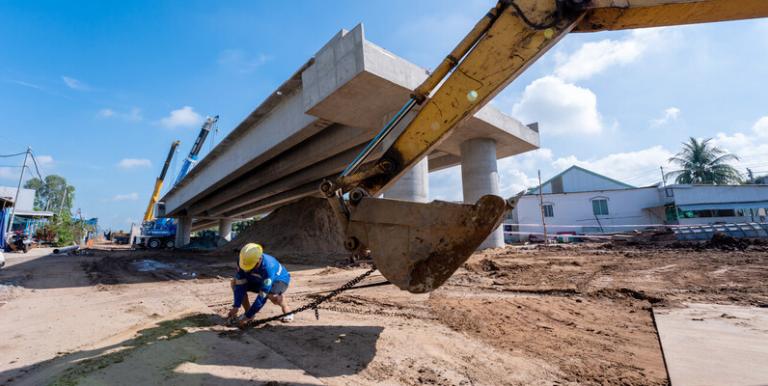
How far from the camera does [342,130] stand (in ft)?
41.0

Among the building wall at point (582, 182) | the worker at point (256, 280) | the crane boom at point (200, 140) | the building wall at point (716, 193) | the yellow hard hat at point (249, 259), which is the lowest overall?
the worker at point (256, 280)

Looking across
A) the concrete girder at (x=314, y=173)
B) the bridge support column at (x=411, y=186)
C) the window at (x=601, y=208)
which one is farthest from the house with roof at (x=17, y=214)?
the window at (x=601, y=208)

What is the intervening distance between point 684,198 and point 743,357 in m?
29.6

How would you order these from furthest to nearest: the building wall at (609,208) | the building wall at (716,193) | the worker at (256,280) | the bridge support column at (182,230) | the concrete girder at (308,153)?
the bridge support column at (182,230)
the building wall at (609,208)
the building wall at (716,193)
the concrete girder at (308,153)
the worker at (256,280)

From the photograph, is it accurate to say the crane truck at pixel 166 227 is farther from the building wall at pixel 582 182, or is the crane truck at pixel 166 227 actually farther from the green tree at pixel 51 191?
the green tree at pixel 51 191

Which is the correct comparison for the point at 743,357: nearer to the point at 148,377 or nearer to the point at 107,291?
the point at 148,377

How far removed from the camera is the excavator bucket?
2.51 metres

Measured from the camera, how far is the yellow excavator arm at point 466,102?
259cm

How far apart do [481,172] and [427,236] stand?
10507mm

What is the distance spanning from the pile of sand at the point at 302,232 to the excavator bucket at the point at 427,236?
12439 millimetres

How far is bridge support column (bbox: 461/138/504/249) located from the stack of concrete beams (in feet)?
0.12

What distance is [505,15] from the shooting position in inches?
115

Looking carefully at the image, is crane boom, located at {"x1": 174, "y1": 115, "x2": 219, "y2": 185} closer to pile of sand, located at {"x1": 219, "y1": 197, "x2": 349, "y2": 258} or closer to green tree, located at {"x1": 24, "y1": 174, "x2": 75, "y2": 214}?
pile of sand, located at {"x1": 219, "y1": 197, "x2": 349, "y2": 258}

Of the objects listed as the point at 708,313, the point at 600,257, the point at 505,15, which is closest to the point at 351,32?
the point at 505,15
